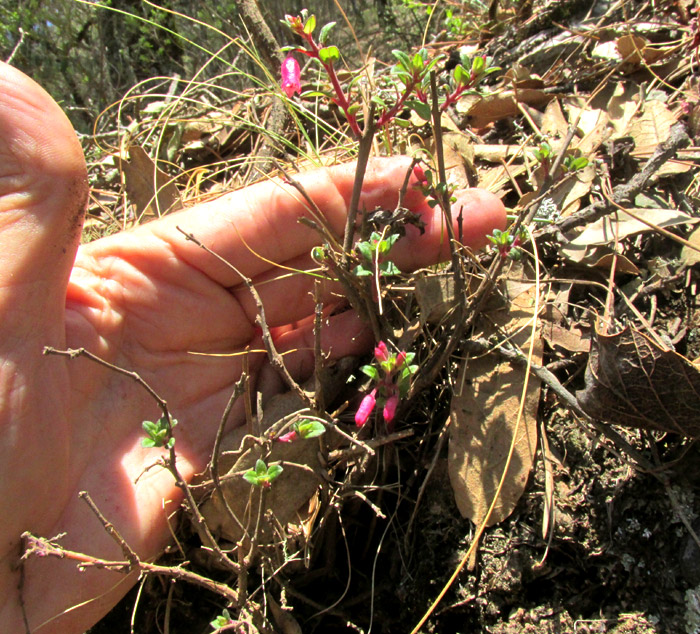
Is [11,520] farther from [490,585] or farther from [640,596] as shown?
[640,596]

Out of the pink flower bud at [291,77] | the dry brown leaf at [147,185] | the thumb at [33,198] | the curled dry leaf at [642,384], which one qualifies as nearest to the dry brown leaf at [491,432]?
the curled dry leaf at [642,384]

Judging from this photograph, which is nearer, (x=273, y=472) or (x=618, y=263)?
(x=273, y=472)

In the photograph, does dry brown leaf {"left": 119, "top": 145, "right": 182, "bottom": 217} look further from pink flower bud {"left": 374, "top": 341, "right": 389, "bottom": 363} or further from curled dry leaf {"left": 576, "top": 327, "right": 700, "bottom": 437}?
curled dry leaf {"left": 576, "top": 327, "right": 700, "bottom": 437}

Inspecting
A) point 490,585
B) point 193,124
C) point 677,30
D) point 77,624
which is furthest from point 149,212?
point 677,30

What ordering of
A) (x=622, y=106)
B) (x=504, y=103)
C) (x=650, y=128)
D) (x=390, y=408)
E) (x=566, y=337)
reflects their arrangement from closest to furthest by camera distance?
(x=390, y=408)
(x=566, y=337)
(x=650, y=128)
(x=622, y=106)
(x=504, y=103)

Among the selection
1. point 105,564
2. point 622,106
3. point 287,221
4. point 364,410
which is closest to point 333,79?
point 287,221

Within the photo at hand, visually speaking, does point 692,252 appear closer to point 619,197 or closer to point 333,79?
point 619,197
